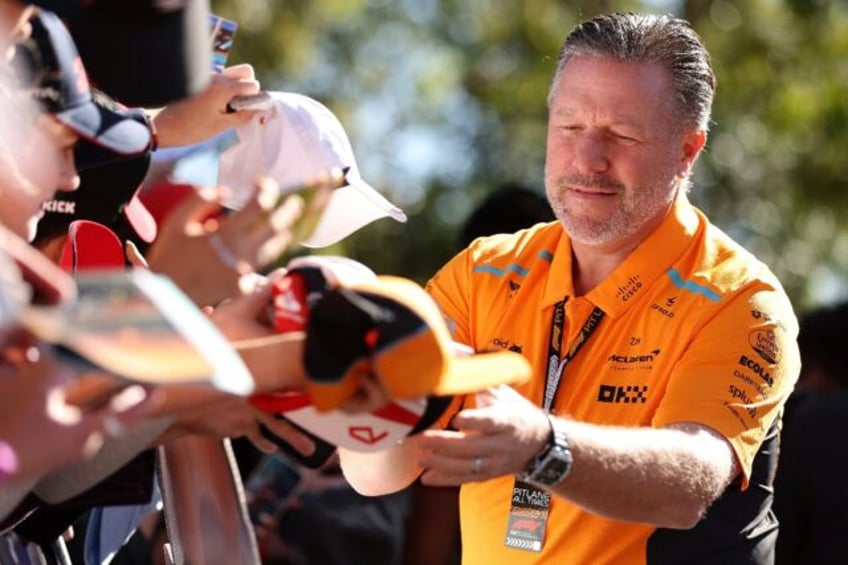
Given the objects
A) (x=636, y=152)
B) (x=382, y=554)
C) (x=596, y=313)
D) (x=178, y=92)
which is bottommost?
(x=382, y=554)

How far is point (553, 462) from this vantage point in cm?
283

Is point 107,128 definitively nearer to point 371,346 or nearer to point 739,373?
point 371,346

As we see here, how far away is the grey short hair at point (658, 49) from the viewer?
375 cm

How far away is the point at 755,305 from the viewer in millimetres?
3525

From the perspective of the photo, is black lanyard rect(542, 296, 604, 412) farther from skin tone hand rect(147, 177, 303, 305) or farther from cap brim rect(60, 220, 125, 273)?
skin tone hand rect(147, 177, 303, 305)

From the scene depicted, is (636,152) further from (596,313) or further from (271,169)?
(271,169)

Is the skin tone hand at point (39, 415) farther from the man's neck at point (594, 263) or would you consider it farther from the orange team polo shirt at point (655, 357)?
the man's neck at point (594, 263)

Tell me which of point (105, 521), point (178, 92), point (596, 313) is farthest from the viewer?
point (596, 313)

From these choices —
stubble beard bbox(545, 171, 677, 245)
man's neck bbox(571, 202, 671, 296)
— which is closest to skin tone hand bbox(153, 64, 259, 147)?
stubble beard bbox(545, 171, 677, 245)

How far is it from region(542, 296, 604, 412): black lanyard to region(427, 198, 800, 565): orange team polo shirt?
1 centimetres

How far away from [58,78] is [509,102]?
11.9m

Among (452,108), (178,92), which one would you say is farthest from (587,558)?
(452,108)

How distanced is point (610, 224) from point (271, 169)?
98 centimetres

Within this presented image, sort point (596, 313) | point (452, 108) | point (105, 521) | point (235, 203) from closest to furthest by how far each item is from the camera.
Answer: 1. point (235, 203)
2. point (105, 521)
3. point (596, 313)
4. point (452, 108)
